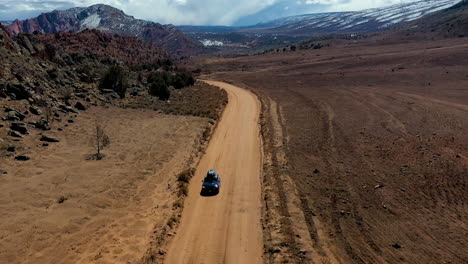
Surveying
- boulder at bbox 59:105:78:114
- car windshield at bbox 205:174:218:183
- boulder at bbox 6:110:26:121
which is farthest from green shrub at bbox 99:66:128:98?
car windshield at bbox 205:174:218:183

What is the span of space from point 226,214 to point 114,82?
42502mm

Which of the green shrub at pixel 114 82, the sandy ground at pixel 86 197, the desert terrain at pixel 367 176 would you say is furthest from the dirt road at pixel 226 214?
the green shrub at pixel 114 82

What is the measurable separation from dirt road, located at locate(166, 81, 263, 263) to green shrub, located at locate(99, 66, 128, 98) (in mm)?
26274

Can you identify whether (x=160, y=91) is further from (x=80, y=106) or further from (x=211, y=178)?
(x=211, y=178)

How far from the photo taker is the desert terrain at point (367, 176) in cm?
1795

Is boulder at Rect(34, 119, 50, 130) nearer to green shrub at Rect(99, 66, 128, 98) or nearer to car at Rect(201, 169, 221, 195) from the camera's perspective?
car at Rect(201, 169, 221, 195)

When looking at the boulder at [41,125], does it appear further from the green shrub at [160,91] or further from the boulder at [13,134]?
the green shrub at [160,91]

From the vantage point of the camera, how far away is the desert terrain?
18.0m

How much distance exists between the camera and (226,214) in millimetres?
21750

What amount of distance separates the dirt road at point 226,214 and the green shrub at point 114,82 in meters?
26.3

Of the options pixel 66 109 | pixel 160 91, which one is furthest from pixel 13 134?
pixel 160 91

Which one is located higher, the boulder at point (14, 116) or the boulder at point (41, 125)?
the boulder at point (14, 116)

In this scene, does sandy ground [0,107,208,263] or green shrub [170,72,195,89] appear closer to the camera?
sandy ground [0,107,208,263]

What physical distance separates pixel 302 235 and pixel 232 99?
47966 mm
